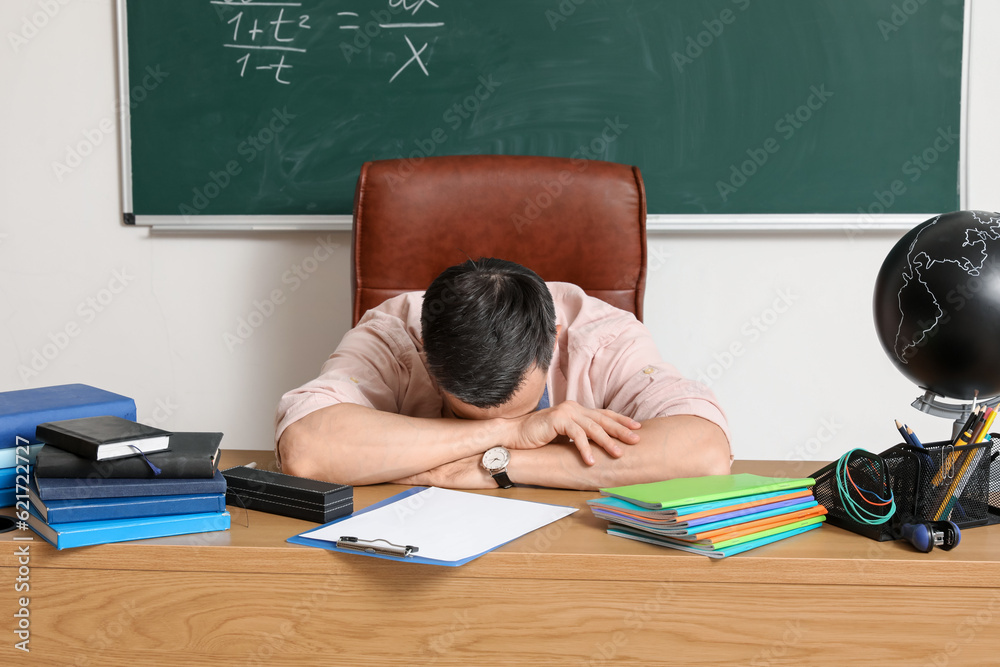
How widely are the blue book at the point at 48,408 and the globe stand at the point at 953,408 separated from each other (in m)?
1.06

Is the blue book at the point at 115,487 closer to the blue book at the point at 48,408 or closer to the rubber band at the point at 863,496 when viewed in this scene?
the blue book at the point at 48,408

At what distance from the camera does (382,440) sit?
1.11 metres

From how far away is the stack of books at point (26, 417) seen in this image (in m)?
0.95

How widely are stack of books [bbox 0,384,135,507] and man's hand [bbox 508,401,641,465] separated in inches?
22.1

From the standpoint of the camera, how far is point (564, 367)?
1.43m

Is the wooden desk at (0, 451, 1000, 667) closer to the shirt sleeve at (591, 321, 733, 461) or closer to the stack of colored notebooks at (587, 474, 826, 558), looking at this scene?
the stack of colored notebooks at (587, 474, 826, 558)

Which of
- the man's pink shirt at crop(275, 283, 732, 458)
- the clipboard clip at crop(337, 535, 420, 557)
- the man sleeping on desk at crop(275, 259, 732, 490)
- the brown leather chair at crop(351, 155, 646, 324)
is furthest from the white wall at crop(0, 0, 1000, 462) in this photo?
the clipboard clip at crop(337, 535, 420, 557)

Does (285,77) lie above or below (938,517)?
above

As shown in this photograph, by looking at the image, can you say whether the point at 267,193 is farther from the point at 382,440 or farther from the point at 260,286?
the point at 382,440

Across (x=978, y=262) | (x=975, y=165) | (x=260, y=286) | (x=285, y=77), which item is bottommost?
(x=260, y=286)

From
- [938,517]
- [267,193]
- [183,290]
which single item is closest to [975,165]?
[938,517]

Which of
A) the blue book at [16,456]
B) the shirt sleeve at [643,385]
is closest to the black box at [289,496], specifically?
the blue book at [16,456]

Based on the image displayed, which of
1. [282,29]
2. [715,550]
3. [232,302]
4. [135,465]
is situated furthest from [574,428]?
[282,29]

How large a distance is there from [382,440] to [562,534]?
335mm
